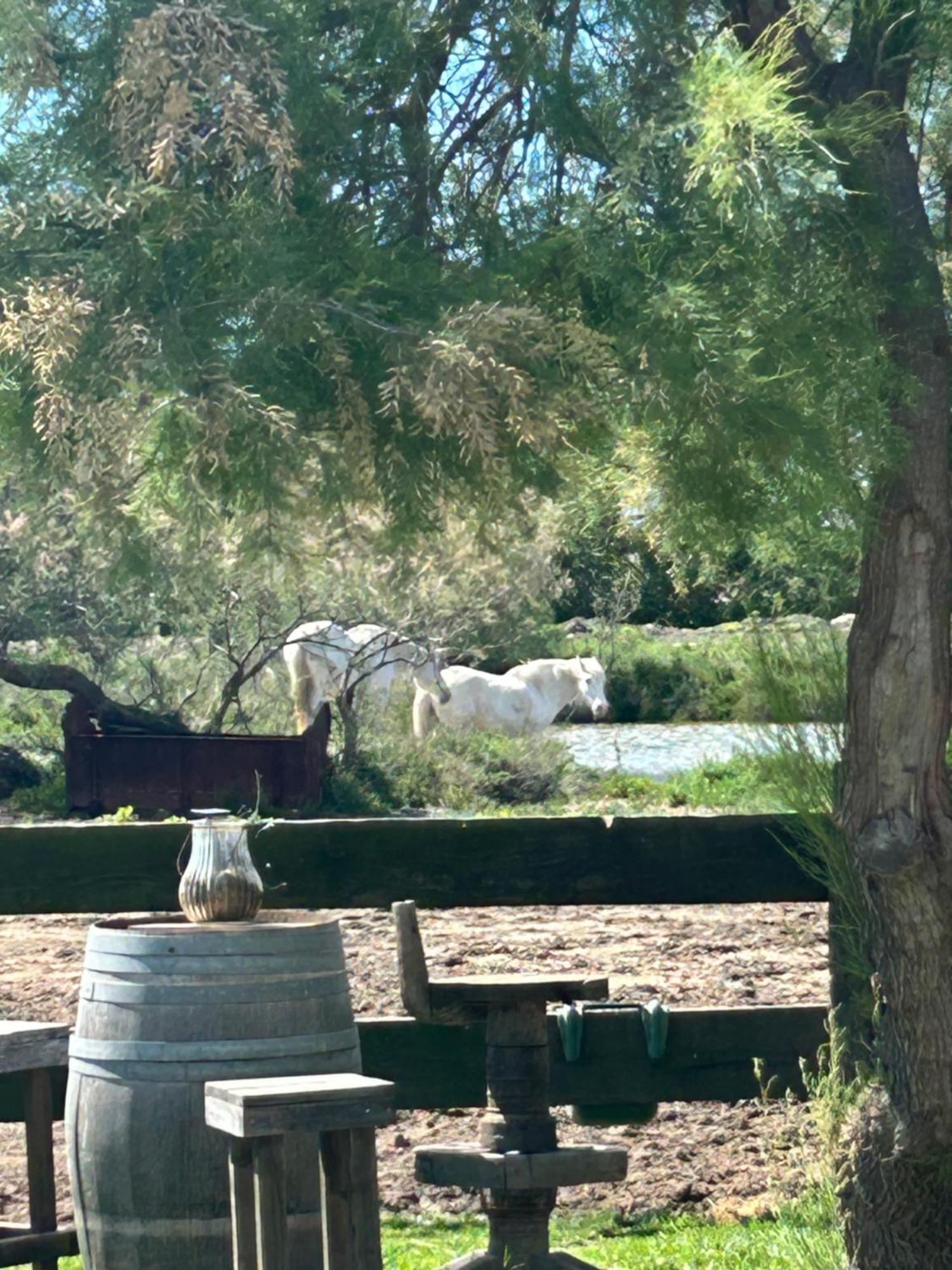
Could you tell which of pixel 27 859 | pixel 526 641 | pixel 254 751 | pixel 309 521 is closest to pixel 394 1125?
pixel 27 859

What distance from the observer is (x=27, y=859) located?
4.04 meters

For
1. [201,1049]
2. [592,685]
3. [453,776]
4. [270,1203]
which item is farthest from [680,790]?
[270,1203]

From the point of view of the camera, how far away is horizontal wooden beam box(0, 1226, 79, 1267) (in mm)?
3293

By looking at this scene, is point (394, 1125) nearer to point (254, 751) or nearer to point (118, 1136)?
point (118, 1136)

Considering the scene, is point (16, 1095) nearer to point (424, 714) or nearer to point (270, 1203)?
point (270, 1203)

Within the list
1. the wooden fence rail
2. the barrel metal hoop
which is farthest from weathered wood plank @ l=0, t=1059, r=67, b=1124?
the barrel metal hoop

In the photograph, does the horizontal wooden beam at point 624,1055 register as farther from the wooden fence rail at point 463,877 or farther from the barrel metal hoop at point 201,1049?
the barrel metal hoop at point 201,1049

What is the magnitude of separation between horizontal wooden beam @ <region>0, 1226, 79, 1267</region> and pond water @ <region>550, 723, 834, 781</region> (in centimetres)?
943

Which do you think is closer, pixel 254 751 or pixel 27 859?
pixel 27 859

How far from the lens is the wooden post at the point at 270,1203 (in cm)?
279

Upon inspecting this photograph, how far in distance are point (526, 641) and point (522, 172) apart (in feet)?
40.7

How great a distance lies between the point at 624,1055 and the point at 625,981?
1994 millimetres

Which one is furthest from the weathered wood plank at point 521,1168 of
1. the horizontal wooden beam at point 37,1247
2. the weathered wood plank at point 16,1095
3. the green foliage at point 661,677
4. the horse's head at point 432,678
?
the green foliage at point 661,677

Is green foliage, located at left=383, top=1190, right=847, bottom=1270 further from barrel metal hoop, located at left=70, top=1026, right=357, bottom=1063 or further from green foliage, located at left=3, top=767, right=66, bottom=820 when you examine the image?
green foliage, located at left=3, top=767, right=66, bottom=820
